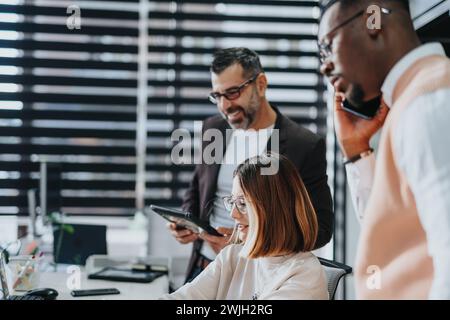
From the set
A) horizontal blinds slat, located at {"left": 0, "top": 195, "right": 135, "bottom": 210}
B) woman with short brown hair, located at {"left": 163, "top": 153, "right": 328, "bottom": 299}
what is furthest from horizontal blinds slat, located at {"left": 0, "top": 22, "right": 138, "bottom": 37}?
woman with short brown hair, located at {"left": 163, "top": 153, "right": 328, "bottom": 299}

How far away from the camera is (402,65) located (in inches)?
32.4

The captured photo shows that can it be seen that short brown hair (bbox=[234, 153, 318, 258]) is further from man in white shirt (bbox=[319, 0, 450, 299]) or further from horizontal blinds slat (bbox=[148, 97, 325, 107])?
horizontal blinds slat (bbox=[148, 97, 325, 107])

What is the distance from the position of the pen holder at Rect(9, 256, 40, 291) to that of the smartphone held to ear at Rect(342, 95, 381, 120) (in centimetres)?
120

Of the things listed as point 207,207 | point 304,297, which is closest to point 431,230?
point 304,297

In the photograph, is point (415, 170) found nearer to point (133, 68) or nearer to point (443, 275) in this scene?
point (443, 275)

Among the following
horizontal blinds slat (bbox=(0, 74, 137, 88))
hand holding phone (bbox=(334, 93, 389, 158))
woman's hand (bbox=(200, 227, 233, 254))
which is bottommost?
woman's hand (bbox=(200, 227, 233, 254))

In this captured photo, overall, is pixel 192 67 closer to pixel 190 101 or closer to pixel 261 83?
pixel 190 101

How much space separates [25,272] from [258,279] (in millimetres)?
812

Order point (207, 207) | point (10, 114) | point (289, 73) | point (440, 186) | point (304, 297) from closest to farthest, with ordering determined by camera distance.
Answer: point (440, 186) < point (304, 297) < point (207, 207) < point (10, 114) < point (289, 73)

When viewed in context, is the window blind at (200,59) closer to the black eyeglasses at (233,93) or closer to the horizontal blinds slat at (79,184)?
the horizontal blinds slat at (79,184)

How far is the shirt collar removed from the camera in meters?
0.82

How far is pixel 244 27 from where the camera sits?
2836 mm

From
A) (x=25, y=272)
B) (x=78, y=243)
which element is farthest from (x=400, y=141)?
(x=78, y=243)

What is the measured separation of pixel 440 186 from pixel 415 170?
41 mm
